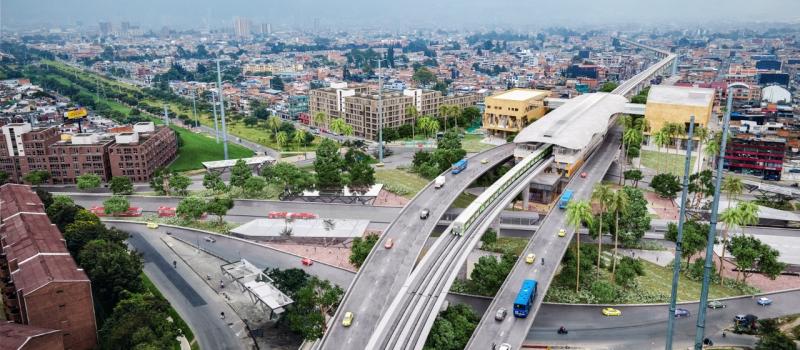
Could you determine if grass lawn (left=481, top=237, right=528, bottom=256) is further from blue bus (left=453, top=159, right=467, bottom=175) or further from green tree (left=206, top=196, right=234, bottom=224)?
green tree (left=206, top=196, right=234, bottom=224)

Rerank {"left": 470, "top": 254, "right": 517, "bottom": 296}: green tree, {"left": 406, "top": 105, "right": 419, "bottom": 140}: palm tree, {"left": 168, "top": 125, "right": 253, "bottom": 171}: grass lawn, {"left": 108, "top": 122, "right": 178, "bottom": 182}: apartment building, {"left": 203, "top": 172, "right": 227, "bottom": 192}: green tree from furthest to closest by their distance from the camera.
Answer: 1. {"left": 406, "top": 105, "right": 419, "bottom": 140}: palm tree
2. {"left": 168, "top": 125, "right": 253, "bottom": 171}: grass lawn
3. {"left": 108, "top": 122, "right": 178, "bottom": 182}: apartment building
4. {"left": 203, "top": 172, "right": 227, "bottom": 192}: green tree
5. {"left": 470, "top": 254, "right": 517, "bottom": 296}: green tree

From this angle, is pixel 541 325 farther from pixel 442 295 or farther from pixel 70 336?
pixel 70 336

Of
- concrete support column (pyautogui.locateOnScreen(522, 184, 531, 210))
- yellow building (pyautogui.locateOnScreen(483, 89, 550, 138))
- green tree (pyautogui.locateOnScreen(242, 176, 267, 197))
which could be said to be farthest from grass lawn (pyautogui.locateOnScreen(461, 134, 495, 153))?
green tree (pyautogui.locateOnScreen(242, 176, 267, 197))

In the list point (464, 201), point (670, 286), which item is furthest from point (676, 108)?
point (670, 286)

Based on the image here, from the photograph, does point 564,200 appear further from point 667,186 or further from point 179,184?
point 179,184

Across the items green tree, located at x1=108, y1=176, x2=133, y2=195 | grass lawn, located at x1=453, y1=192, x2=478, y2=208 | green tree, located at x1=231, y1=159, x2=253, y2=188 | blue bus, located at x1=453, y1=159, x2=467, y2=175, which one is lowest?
grass lawn, located at x1=453, y1=192, x2=478, y2=208

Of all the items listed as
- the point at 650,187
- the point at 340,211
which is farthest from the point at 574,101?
the point at 340,211

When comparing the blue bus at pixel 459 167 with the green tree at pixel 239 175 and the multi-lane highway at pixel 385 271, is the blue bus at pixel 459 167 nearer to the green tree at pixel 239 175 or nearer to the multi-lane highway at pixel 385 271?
the multi-lane highway at pixel 385 271
